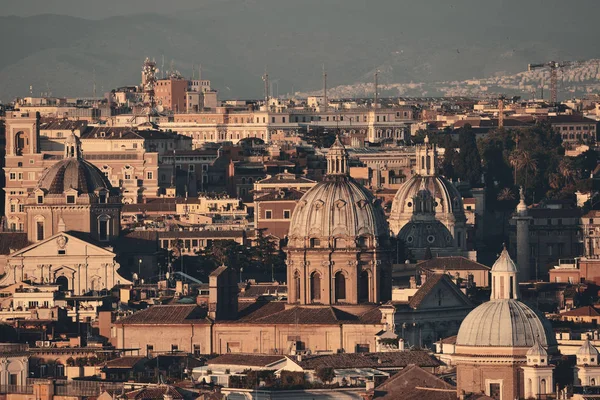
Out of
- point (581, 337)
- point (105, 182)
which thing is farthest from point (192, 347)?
point (105, 182)

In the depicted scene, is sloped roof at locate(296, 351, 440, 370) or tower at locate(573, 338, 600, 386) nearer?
tower at locate(573, 338, 600, 386)

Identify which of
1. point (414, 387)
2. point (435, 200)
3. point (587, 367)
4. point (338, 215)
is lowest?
point (414, 387)

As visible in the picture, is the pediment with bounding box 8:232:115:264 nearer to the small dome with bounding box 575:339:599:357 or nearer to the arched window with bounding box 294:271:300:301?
the arched window with bounding box 294:271:300:301

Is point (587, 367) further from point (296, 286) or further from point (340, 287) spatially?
point (296, 286)

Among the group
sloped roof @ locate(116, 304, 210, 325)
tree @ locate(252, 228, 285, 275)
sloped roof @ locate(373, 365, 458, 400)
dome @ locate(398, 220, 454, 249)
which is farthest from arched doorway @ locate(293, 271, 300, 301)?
dome @ locate(398, 220, 454, 249)

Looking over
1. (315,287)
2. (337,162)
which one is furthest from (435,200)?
(315,287)

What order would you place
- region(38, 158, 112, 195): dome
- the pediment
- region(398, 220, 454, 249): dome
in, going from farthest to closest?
1. region(398, 220, 454, 249): dome
2. region(38, 158, 112, 195): dome
3. the pediment
